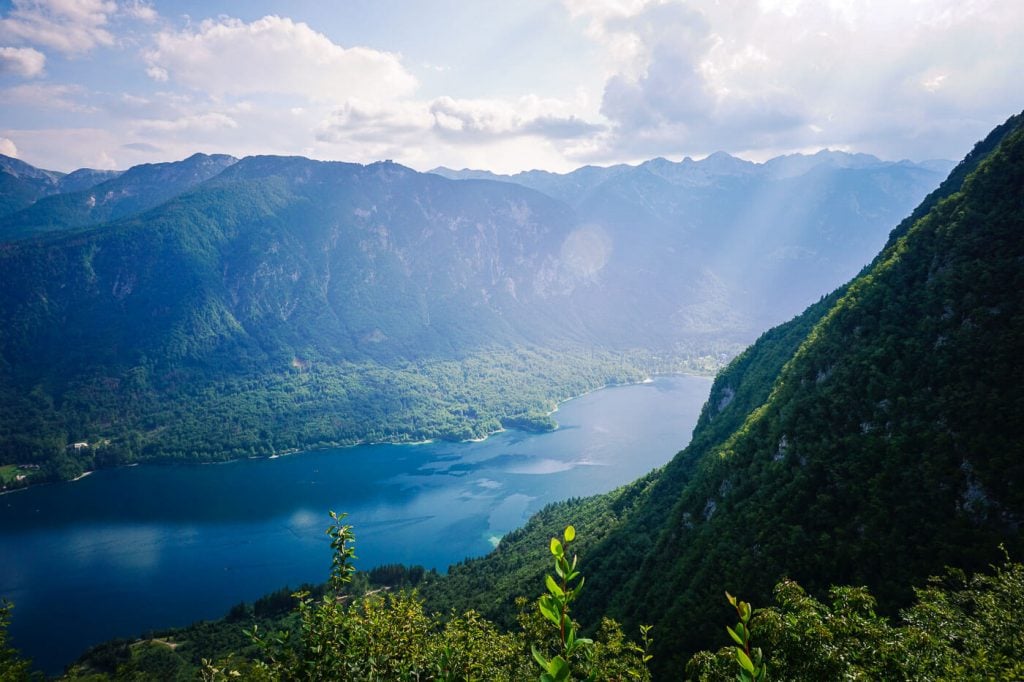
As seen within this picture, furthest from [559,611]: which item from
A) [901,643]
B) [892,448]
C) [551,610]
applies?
[892,448]

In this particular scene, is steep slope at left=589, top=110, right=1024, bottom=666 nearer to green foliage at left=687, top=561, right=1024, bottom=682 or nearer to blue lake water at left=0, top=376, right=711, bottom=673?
green foliage at left=687, top=561, right=1024, bottom=682

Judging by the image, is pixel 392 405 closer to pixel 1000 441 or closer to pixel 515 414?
pixel 515 414

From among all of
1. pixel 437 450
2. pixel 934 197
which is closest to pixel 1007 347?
pixel 934 197

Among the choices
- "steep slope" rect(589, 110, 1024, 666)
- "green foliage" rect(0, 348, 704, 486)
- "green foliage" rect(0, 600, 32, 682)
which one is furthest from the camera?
"green foliage" rect(0, 348, 704, 486)

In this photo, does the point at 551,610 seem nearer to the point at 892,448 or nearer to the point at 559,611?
the point at 559,611

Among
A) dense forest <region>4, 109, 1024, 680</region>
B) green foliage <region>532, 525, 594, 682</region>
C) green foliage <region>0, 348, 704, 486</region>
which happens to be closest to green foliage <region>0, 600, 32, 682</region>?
dense forest <region>4, 109, 1024, 680</region>

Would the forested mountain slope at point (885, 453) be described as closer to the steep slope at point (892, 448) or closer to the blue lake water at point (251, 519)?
the steep slope at point (892, 448)

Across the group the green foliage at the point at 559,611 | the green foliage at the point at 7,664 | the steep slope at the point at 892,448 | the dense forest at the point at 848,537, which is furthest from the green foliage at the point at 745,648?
the steep slope at the point at 892,448
